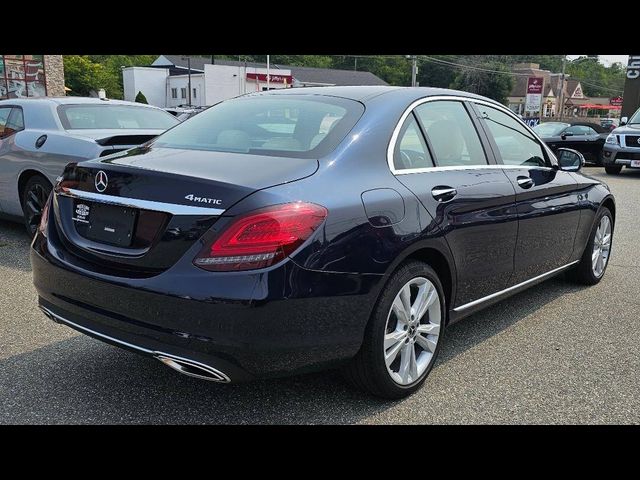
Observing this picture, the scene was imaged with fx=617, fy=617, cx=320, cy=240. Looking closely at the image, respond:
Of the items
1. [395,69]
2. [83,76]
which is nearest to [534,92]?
[83,76]

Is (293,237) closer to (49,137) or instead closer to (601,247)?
(601,247)

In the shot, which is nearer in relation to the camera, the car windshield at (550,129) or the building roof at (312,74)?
the car windshield at (550,129)

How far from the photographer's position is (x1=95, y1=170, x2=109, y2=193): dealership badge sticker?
2855 mm

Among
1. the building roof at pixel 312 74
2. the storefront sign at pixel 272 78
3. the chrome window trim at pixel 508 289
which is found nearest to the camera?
the chrome window trim at pixel 508 289

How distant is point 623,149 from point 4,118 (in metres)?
13.8

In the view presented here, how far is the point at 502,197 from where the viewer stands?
3.77 metres

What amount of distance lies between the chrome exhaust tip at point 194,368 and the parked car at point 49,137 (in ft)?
11.7

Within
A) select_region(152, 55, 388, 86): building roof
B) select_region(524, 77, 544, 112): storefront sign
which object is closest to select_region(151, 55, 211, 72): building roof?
select_region(152, 55, 388, 86): building roof

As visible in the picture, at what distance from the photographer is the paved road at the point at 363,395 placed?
3014 mm

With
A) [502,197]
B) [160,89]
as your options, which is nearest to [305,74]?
[160,89]

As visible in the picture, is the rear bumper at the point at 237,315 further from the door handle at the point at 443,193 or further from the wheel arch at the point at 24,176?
the wheel arch at the point at 24,176

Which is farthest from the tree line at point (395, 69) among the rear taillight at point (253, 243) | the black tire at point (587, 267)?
the rear taillight at point (253, 243)

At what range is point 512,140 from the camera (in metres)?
4.25

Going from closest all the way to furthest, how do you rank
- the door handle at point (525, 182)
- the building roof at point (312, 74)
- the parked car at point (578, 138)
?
1. the door handle at point (525, 182)
2. the parked car at point (578, 138)
3. the building roof at point (312, 74)
